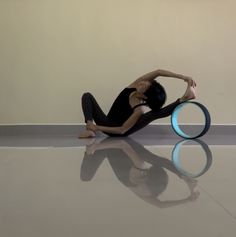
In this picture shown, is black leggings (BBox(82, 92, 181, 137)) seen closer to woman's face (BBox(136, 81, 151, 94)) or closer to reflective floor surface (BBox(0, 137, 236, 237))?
Result: woman's face (BBox(136, 81, 151, 94))

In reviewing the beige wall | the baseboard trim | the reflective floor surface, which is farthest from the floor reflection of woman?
the beige wall

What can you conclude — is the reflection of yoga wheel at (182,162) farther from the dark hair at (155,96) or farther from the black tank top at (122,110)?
the black tank top at (122,110)

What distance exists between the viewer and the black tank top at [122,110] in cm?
444

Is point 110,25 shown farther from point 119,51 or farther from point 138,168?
point 138,168

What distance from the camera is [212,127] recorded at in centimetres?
510

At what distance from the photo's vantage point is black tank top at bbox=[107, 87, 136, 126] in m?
4.44

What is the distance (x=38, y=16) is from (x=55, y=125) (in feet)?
4.31

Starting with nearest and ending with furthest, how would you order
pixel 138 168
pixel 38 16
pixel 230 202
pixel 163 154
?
pixel 230 202, pixel 138 168, pixel 163 154, pixel 38 16

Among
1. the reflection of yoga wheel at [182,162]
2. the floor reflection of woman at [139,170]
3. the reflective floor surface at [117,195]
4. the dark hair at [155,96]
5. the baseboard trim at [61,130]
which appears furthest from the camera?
the baseboard trim at [61,130]

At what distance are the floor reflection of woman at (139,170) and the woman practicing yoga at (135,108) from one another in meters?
0.96

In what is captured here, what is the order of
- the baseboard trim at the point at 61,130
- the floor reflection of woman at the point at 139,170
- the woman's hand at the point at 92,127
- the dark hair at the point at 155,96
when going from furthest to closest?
the baseboard trim at the point at 61,130, the woman's hand at the point at 92,127, the dark hair at the point at 155,96, the floor reflection of woman at the point at 139,170

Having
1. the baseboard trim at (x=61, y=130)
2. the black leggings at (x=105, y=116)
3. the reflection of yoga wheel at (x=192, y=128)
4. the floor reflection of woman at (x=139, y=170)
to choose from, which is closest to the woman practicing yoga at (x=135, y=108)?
the black leggings at (x=105, y=116)

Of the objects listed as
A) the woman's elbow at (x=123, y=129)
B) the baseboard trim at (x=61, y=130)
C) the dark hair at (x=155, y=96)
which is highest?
the dark hair at (x=155, y=96)

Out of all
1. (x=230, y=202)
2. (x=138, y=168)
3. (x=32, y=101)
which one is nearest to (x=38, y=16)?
(x=32, y=101)
